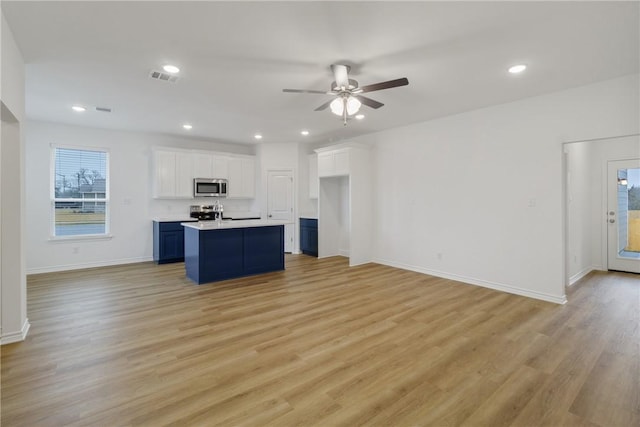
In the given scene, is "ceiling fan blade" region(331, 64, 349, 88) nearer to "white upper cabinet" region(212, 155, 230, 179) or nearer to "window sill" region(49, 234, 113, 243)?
"white upper cabinet" region(212, 155, 230, 179)

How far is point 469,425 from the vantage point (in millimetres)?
1745

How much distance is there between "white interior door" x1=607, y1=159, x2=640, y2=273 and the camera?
5.21 m

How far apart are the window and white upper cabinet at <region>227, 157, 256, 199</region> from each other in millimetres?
2522

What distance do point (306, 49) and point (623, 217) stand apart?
21.5ft

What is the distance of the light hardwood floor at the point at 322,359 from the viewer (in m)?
1.85

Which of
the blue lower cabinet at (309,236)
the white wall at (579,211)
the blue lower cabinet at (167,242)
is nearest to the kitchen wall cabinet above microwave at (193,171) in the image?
the blue lower cabinet at (167,242)

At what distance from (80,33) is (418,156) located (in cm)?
488

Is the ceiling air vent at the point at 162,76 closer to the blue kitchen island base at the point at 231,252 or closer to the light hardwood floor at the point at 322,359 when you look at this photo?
the blue kitchen island base at the point at 231,252

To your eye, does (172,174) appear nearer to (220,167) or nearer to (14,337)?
(220,167)

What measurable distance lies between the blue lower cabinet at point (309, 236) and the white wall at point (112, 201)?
8.71 ft

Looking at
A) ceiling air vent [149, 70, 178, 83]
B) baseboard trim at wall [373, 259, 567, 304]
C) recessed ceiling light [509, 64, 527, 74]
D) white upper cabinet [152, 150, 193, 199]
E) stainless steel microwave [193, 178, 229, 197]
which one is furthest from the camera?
stainless steel microwave [193, 178, 229, 197]

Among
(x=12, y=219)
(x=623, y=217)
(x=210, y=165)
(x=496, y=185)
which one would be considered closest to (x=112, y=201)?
(x=210, y=165)

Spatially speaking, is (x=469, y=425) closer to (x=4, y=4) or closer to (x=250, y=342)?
(x=250, y=342)

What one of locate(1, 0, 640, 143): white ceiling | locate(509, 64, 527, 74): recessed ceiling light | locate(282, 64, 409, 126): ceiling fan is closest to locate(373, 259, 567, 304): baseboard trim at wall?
locate(1, 0, 640, 143): white ceiling
